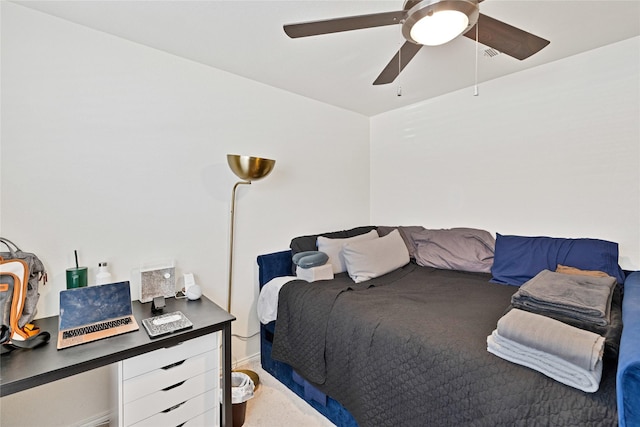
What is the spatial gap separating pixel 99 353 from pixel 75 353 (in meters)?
0.10

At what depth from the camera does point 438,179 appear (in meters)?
2.87

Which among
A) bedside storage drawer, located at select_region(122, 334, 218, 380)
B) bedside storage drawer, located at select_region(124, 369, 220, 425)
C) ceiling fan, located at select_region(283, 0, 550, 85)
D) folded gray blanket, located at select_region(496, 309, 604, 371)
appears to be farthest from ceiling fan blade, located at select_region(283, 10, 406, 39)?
bedside storage drawer, located at select_region(124, 369, 220, 425)

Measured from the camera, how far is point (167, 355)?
136 cm

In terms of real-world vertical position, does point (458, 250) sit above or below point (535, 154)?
below

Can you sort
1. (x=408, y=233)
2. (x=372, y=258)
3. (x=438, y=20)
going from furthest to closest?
1. (x=408, y=233)
2. (x=372, y=258)
3. (x=438, y=20)

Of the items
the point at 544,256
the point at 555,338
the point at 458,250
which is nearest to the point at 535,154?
the point at 544,256

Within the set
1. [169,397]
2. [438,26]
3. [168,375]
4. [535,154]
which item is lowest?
[169,397]

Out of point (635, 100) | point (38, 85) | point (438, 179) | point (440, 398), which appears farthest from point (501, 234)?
point (38, 85)

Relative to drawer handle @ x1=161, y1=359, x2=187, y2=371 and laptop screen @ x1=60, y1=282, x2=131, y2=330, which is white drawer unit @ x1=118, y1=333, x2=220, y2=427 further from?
laptop screen @ x1=60, y1=282, x2=131, y2=330

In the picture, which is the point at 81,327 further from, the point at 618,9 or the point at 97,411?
the point at 618,9

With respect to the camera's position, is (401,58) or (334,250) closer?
(401,58)

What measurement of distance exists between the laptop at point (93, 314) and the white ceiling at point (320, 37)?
56.6 inches

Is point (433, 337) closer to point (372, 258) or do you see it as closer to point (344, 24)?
point (372, 258)

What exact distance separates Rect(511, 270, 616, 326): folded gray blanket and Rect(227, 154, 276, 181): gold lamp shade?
1644mm
